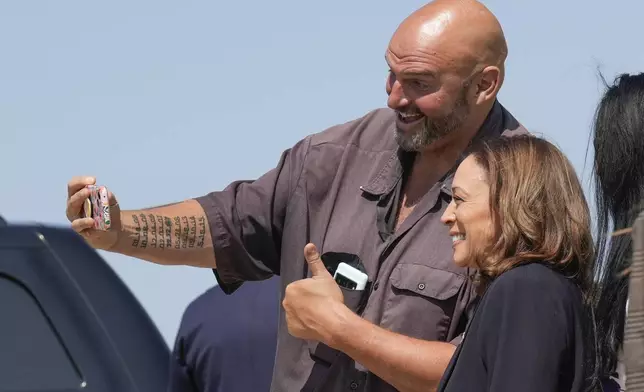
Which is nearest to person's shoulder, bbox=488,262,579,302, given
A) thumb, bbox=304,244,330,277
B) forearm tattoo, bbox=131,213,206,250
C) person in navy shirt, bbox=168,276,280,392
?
thumb, bbox=304,244,330,277

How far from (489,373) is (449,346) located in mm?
821

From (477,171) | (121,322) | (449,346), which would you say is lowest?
(449,346)

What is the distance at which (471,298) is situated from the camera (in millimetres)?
4059

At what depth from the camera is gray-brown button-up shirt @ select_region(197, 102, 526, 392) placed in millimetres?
4094

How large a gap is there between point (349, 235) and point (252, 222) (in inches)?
14.8

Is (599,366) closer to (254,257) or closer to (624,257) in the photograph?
(624,257)

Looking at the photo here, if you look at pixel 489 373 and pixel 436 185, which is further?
pixel 436 185

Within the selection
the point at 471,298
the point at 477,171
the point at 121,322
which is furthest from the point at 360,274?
the point at 121,322

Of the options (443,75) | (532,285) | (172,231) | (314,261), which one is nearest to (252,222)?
(172,231)

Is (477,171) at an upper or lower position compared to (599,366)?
upper

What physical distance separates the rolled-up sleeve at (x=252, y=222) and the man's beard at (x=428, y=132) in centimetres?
38

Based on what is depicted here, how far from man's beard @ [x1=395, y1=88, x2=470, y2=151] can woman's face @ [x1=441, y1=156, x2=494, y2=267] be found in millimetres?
745

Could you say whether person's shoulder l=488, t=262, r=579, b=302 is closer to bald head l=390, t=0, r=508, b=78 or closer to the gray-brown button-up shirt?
the gray-brown button-up shirt

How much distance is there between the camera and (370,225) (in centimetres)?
427
